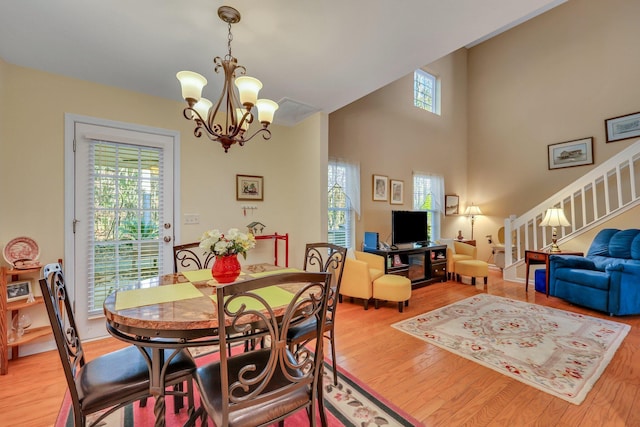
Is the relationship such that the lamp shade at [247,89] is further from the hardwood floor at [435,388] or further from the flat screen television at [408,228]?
the flat screen television at [408,228]

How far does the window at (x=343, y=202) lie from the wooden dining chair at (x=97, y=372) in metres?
3.21

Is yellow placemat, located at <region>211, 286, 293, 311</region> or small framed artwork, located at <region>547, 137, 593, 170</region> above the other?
small framed artwork, located at <region>547, 137, 593, 170</region>

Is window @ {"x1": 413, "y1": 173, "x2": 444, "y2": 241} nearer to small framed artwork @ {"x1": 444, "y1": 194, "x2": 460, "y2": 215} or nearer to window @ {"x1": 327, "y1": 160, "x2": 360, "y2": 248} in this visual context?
Answer: small framed artwork @ {"x1": 444, "y1": 194, "x2": 460, "y2": 215}

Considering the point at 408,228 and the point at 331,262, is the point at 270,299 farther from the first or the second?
the point at 408,228

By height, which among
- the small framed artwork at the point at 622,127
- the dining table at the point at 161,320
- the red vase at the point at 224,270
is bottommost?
A: the dining table at the point at 161,320

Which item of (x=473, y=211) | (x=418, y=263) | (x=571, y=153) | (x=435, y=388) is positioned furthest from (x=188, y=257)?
(x=571, y=153)

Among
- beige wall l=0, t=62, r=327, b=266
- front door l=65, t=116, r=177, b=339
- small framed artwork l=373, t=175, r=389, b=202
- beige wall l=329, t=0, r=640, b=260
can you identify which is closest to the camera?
beige wall l=0, t=62, r=327, b=266

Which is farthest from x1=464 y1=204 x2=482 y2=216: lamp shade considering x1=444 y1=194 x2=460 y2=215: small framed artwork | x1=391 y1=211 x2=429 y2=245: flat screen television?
x1=391 y1=211 x2=429 y2=245: flat screen television

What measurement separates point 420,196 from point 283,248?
3.36 meters

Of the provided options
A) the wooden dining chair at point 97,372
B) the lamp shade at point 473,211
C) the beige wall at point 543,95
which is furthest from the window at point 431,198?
the wooden dining chair at point 97,372

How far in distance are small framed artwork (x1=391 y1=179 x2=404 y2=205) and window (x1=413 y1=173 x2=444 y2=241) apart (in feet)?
1.73

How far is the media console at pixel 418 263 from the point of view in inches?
163

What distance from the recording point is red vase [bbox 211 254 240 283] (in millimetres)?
1702

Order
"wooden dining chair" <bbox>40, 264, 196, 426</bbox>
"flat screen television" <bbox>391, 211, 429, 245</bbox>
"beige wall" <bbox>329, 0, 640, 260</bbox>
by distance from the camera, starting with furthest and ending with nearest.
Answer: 1. "beige wall" <bbox>329, 0, 640, 260</bbox>
2. "flat screen television" <bbox>391, 211, 429, 245</bbox>
3. "wooden dining chair" <bbox>40, 264, 196, 426</bbox>
